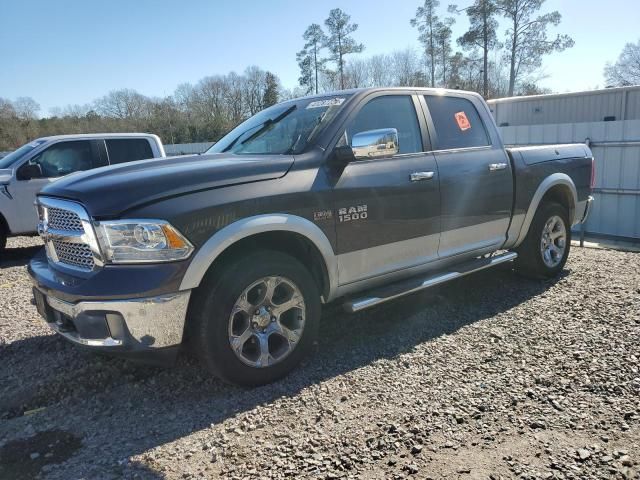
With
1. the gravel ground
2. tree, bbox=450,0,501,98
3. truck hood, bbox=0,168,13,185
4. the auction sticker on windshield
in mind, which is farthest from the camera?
tree, bbox=450,0,501,98

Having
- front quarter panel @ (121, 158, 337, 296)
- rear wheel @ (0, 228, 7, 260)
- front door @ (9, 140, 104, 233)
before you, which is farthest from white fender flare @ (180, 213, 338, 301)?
rear wheel @ (0, 228, 7, 260)

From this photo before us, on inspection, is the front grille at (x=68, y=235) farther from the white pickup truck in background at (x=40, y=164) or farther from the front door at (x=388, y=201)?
the white pickup truck in background at (x=40, y=164)

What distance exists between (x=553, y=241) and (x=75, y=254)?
4885 millimetres

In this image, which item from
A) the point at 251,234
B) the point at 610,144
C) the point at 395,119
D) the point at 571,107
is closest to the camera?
the point at 251,234

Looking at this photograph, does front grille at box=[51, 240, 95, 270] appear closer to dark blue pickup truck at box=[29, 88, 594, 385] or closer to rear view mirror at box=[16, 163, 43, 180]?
dark blue pickup truck at box=[29, 88, 594, 385]

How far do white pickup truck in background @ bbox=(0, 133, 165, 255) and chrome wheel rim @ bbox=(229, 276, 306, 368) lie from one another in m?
6.53

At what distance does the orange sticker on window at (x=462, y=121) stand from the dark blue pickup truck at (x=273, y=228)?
0.01m

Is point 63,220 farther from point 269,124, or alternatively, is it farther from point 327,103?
point 327,103

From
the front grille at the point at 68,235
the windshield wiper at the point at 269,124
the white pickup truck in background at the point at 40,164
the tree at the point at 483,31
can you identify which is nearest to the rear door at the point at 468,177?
the windshield wiper at the point at 269,124

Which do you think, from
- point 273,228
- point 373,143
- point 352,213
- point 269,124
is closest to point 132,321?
point 273,228

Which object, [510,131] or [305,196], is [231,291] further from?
[510,131]

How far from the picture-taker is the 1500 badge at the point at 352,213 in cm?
368

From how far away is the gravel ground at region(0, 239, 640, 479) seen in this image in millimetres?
2617

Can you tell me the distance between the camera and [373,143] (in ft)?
11.8
